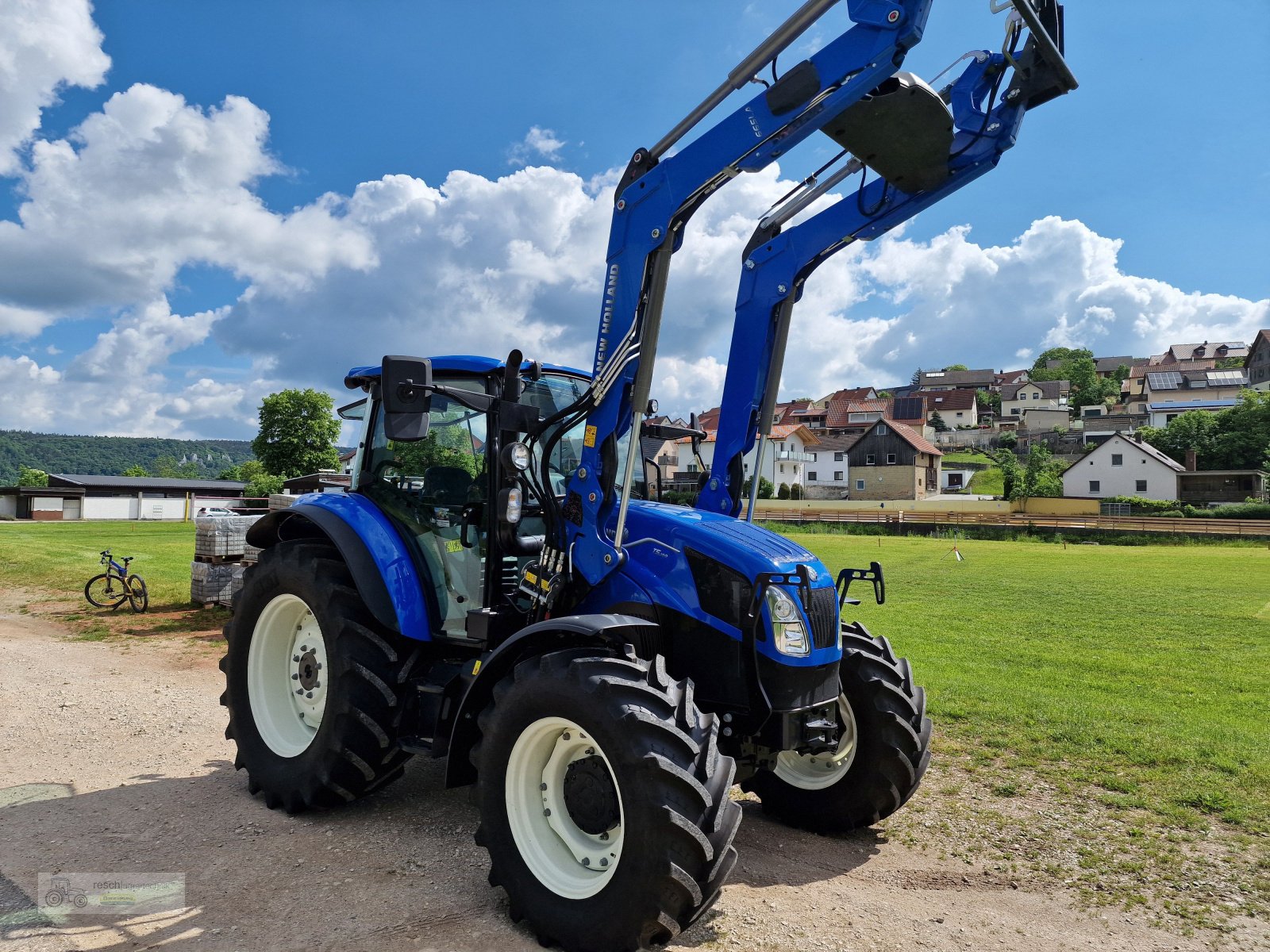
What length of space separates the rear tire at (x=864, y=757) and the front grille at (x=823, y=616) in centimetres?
61

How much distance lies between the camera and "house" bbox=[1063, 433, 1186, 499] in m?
62.1

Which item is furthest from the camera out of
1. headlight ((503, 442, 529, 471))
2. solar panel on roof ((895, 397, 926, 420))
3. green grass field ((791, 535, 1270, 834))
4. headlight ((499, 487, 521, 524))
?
solar panel on roof ((895, 397, 926, 420))

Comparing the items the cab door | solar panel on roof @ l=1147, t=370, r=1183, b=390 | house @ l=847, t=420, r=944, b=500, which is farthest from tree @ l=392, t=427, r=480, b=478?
solar panel on roof @ l=1147, t=370, r=1183, b=390

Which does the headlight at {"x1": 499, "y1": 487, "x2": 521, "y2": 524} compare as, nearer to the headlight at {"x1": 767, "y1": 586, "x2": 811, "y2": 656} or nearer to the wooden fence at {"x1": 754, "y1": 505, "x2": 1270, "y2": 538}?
the headlight at {"x1": 767, "y1": 586, "x2": 811, "y2": 656}

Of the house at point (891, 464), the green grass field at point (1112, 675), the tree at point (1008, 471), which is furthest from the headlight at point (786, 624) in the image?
the house at point (891, 464)

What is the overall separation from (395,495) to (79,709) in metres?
4.60

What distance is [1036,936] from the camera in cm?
380

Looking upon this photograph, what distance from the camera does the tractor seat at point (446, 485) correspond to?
4.99m

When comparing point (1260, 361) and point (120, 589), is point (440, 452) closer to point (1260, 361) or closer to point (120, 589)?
point (120, 589)

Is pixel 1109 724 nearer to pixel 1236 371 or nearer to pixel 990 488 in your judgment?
pixel 990 488

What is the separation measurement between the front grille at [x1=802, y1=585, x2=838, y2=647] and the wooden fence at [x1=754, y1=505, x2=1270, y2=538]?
42.6m

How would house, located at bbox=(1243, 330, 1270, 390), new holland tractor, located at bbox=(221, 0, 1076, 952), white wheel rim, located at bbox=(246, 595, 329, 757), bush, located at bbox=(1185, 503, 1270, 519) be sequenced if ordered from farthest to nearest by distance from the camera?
1. house, located at bbox=(1243, 330, 1270, 390)
2. bush, located at bbox=(1185, 503, 1270, 519)
3. white wheel rim, located at bbox=(246, 595, 329, 757)
4. new holland tractor, located at bbox=(221, 0, 1076, 952)

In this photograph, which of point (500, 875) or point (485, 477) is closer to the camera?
point (500, 875)

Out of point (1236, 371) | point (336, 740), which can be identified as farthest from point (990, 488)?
point (336, 740)
